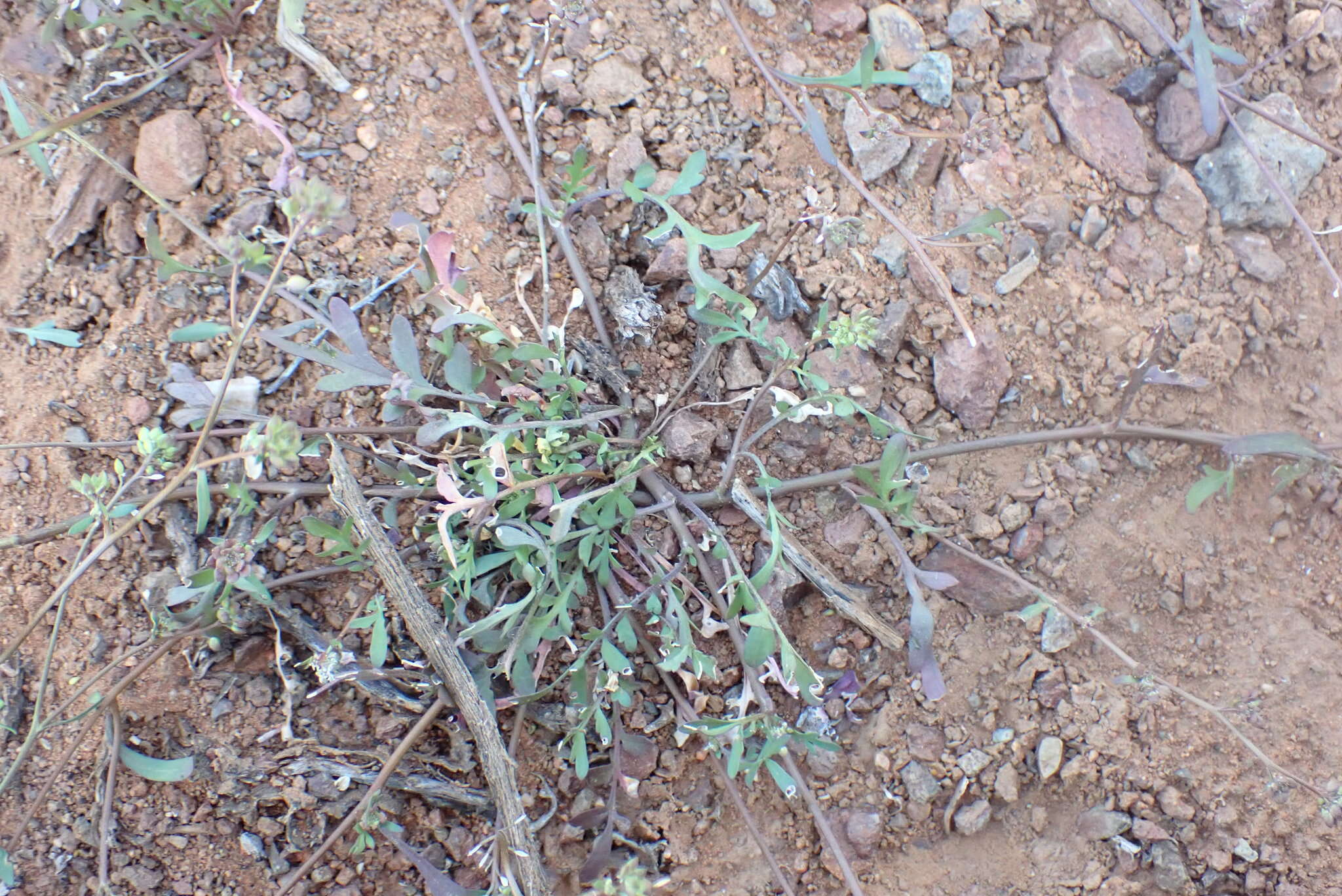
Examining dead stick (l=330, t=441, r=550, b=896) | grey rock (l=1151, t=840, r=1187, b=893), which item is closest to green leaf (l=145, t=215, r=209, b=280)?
dead stick (l=330, t=441, r=550, b=896)

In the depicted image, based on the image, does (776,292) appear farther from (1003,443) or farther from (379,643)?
(379,643)

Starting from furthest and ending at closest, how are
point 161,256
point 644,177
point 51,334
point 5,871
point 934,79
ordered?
point 934,79 → point 51,334 → point 644,177 → point 161,256 → point 5,871

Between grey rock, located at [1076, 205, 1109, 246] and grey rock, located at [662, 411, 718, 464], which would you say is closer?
grey rock, located at [662, 411, 718, 464]

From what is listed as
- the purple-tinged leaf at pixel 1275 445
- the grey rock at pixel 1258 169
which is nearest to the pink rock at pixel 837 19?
the grey rock at pixel 1258 169

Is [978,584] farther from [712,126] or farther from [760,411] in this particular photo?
[712,126]

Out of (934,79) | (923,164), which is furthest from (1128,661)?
(934,79)

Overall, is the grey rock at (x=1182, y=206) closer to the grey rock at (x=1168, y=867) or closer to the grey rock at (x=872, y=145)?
the grey rock at (x=872, y=145)

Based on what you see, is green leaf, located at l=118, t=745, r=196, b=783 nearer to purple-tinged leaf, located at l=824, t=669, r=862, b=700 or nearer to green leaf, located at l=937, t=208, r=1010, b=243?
purple-tinged leaf, located at l=824, t=669, r=862, b=700
